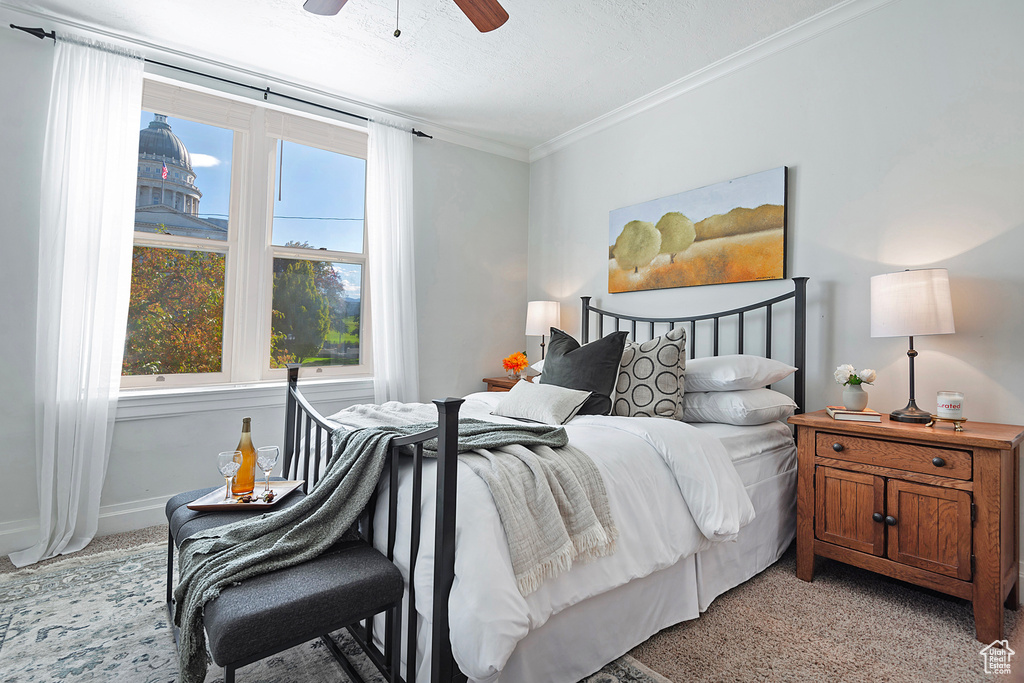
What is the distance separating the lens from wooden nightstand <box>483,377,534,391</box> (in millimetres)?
3808

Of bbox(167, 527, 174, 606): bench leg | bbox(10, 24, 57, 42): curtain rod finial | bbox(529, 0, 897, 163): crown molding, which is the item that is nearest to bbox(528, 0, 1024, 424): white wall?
bbox(529, 0, 897, 163): crown molding

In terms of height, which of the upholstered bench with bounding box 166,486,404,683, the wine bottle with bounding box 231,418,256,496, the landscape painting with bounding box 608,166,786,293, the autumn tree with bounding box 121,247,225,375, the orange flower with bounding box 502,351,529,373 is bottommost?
the upholstered bench with bounding box 166,486,404,683

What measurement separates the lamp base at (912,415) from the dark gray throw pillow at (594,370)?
44.5 inches

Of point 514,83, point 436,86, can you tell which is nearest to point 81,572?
point 436,86

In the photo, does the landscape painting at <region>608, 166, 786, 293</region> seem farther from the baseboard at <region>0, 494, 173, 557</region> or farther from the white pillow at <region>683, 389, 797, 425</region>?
the baseboard at <region>0, 494, 173, 557</region>

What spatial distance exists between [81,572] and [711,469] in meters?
2.71

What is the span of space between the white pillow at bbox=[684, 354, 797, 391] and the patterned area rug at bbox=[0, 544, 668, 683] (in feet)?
4.19

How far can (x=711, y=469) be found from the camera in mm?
1916

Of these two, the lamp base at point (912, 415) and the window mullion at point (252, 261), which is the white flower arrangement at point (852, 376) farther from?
the window mullion at point (252, 261)

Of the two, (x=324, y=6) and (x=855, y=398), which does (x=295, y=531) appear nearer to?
(x=324, y=6)

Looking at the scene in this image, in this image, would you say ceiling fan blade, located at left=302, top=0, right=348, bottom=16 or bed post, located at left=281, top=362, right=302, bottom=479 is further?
bed post, located at left=281, top=362, right=302, bottom=479

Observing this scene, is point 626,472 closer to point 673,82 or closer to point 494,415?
point 494,415

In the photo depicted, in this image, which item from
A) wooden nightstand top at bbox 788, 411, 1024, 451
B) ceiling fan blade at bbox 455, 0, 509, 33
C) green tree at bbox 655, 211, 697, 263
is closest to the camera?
wooden nightstand top at bbox 788, 411, 1024, 451

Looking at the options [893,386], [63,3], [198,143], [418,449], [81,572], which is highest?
[63,3]
